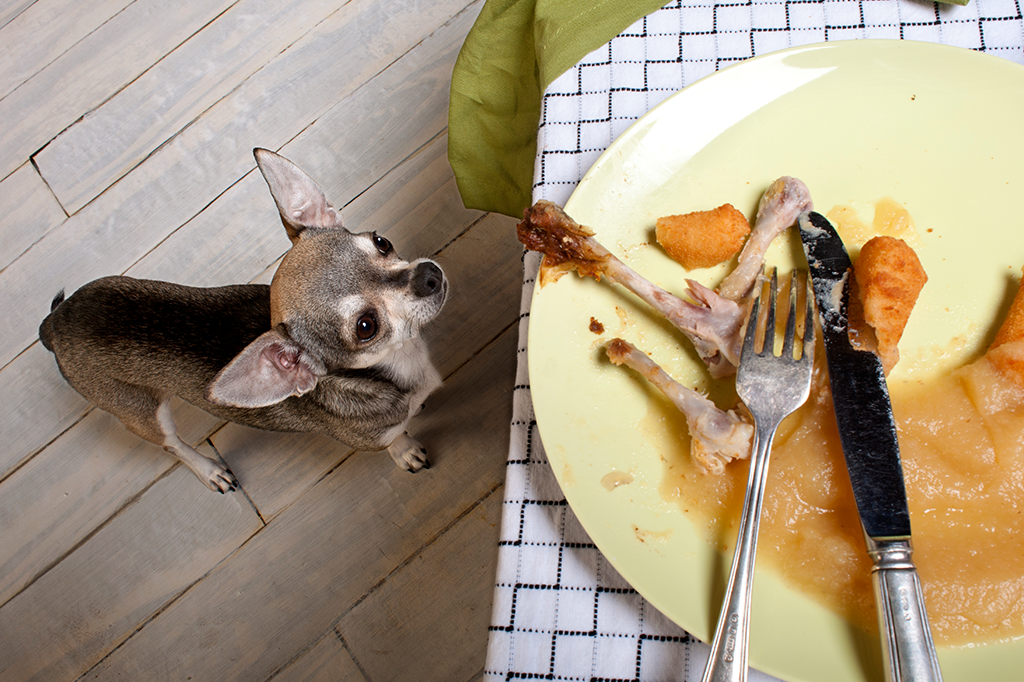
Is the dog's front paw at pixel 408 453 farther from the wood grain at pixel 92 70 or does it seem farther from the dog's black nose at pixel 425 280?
the wood grain at pixel 92 70

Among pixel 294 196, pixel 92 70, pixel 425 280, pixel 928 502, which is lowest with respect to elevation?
pixel 928 502

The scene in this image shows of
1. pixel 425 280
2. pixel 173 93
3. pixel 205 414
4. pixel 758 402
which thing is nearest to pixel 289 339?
pixel 425 280

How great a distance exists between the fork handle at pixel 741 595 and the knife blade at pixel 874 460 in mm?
160

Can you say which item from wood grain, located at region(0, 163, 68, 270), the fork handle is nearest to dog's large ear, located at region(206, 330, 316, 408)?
the fork handle

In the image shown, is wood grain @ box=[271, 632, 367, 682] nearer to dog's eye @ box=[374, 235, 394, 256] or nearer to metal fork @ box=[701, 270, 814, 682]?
dog's eye @ box=[374, 235, 394, 256]

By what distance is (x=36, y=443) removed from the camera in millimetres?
2516

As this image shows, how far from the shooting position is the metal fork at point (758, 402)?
0.96m

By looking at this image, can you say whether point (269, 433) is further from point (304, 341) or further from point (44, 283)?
point (44, 283)

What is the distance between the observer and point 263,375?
1.41m

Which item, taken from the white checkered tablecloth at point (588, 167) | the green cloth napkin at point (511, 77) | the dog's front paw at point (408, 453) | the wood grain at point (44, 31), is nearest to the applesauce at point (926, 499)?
the white checkered tablecloth at point (588, 167)

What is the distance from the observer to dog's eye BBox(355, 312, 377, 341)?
166cm

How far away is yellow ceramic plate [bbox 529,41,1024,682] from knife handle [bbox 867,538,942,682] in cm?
17

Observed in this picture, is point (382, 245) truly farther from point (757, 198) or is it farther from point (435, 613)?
point (435, 613)

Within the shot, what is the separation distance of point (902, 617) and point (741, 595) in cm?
23
